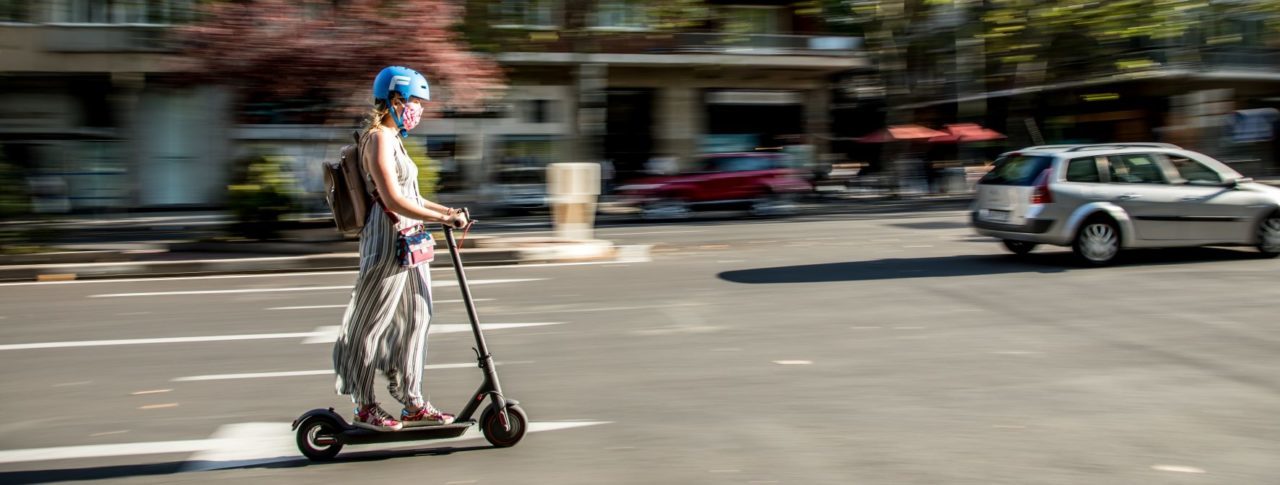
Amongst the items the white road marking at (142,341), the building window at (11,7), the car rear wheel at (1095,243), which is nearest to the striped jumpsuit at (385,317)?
the white road marking at (142,341)

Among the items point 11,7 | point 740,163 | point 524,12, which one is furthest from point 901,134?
point 11,7

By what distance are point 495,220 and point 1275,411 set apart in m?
20.1

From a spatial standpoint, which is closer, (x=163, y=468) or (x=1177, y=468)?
(x=1177, y=468)

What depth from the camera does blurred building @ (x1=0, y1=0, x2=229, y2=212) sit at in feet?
95.3

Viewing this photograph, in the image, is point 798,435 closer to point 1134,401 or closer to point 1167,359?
point 1134,401

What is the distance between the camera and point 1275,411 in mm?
5703

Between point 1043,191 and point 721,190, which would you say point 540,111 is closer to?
point 721,190

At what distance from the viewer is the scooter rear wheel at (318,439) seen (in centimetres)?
495

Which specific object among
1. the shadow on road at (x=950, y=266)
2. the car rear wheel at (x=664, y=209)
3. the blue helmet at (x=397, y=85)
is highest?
the blue helmet at (x=397, y=85)

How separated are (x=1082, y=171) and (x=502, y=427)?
8.70m

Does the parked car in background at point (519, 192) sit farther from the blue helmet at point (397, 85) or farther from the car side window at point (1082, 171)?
the blue helmet at point (397, 85)

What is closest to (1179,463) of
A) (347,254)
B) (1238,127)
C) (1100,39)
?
(347,254)

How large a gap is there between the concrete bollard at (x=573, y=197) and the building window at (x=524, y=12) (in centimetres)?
873

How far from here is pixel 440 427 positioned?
5.03 metres
